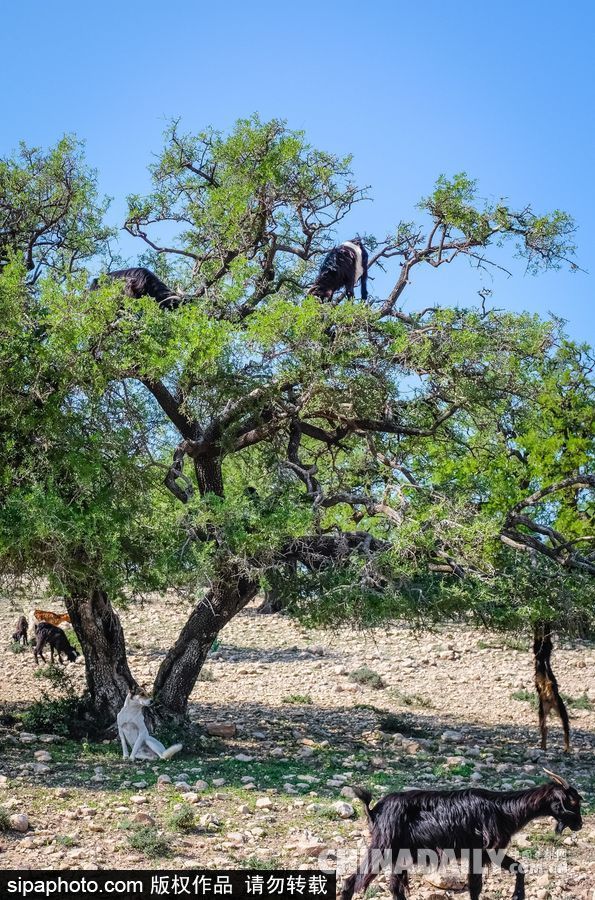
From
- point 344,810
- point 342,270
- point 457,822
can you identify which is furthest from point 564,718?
point 457,822

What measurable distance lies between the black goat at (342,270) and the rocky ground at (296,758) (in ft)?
15.5

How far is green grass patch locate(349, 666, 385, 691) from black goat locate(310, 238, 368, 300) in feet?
30.3

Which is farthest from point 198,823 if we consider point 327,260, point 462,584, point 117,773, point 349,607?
point 327,260

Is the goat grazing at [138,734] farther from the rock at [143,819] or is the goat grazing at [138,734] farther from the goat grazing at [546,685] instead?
the goat grazing at [546,685]

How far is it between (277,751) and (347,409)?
4588 millimetres

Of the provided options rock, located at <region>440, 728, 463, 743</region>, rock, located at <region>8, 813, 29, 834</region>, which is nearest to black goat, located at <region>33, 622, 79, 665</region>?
rock, located at <region>440, 728, 463, 743</region>

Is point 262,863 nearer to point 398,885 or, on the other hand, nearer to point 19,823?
point 398,885

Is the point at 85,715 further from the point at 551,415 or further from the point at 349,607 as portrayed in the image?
the point at 551,415

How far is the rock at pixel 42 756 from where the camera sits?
11.1m

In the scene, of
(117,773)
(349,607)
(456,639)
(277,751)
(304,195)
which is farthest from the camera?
(456,639)

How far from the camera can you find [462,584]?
1182 cm

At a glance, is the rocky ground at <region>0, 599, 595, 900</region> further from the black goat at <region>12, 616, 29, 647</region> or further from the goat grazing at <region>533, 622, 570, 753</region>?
the goat grazing at <region>533, 622, 570, 753</region>

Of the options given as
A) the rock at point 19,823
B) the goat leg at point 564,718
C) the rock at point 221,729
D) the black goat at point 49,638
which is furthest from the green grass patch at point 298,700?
the rock at point 19,823

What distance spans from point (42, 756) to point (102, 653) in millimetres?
2147
